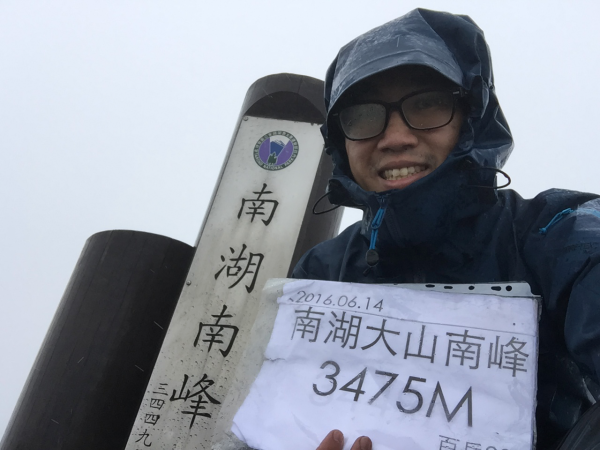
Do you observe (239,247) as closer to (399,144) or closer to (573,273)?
(399,144)

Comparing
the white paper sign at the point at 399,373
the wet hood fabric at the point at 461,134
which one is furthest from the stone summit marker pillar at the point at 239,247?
the white paper sign at the point at 399,373

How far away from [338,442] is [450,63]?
3.36 ft

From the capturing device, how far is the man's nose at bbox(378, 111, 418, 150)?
1352 millimetres

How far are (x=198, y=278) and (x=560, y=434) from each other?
1944mm

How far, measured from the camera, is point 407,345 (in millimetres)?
1027

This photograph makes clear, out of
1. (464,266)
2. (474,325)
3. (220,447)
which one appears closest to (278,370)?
(220,447)

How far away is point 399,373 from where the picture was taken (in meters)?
1.00

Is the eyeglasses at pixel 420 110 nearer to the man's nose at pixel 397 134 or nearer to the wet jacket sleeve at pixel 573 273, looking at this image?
the man's nose at pixel 397 134

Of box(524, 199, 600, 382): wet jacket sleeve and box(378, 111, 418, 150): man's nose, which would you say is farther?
box(378, 111, 418, 150): man's nose

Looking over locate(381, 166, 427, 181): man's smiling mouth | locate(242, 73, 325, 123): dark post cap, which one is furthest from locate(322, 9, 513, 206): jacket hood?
locate(242, 73, 325, 123): dark post cap

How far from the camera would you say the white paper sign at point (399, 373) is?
A: 908 millimetres

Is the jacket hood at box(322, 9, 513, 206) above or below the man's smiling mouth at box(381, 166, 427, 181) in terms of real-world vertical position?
above

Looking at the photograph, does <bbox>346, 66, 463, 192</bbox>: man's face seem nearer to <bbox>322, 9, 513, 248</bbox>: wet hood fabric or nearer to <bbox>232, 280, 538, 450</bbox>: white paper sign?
<bbox>322, 9, 513, 248</bbox>: wet hood fabric

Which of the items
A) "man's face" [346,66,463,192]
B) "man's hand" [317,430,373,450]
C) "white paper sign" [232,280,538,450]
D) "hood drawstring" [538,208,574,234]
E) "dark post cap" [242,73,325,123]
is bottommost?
"man's hand" [317,430,373,450]
